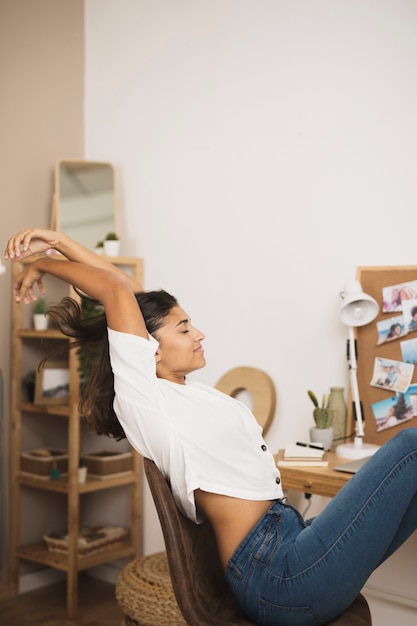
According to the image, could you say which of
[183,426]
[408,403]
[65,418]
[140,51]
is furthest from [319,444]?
[140,51]

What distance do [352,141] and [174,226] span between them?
2.99 feet

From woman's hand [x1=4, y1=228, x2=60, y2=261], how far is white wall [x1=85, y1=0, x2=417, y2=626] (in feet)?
4.11

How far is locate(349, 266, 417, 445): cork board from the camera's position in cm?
253

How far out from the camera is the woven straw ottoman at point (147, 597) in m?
2.33

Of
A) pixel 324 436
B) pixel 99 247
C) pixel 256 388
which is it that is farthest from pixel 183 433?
pixel 99 247

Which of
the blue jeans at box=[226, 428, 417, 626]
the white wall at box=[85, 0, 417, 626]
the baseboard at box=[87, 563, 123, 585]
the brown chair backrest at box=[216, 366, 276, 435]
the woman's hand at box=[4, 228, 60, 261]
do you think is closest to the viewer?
the blue jeans at box=[226, 428, 417, 626]

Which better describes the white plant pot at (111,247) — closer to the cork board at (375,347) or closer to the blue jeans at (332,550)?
the cork board at (375,347)

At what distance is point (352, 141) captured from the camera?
8.84 ft

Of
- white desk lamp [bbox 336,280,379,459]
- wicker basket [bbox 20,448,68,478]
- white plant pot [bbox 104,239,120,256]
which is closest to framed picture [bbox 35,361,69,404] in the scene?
wicker basket [bbox 20,448,68,478]

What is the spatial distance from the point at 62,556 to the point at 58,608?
0.68 feet

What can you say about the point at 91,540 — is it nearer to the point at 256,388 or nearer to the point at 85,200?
the point at 256,388

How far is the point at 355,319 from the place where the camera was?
2.55 m

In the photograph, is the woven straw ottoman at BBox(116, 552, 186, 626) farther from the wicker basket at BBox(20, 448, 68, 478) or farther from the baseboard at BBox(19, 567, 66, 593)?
the baseboard at BBox(19, 567, 66, 593)

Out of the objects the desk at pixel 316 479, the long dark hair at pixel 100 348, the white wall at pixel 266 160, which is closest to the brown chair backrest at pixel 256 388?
the white wall at pixel 266 160
